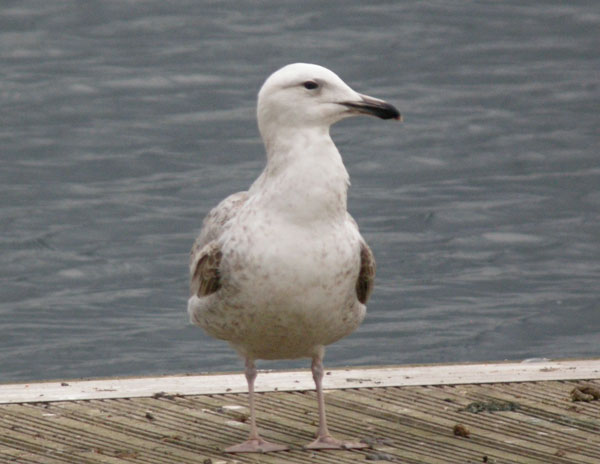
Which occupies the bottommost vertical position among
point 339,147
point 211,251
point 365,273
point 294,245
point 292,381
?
point 339,147

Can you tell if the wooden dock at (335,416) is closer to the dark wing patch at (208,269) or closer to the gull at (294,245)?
the gull at (294,245)

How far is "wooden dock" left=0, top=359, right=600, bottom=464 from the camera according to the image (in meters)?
6.72

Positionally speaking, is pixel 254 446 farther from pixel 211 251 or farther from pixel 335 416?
pixel 211 251

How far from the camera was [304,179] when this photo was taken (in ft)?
21.7

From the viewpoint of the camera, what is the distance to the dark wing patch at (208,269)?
6.82 metres

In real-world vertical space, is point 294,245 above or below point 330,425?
above

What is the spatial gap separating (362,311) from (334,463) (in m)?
0.83

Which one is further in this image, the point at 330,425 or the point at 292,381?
the point at 292,381

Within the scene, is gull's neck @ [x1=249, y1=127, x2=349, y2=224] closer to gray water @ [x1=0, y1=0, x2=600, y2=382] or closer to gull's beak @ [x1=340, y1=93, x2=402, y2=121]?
gull's beak @ [x1=340, y1=93, x2=402, y2=121]

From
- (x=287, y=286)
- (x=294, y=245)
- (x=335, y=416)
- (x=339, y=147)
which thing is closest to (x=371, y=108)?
(x=294, y=245)

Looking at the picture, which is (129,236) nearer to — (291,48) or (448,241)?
(448,241)

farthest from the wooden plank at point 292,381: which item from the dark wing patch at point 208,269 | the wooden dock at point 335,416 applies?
the dark wing patch at point 208,269

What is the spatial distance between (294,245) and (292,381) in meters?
1.65

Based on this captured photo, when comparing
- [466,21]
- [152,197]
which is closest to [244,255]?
[152,197]
